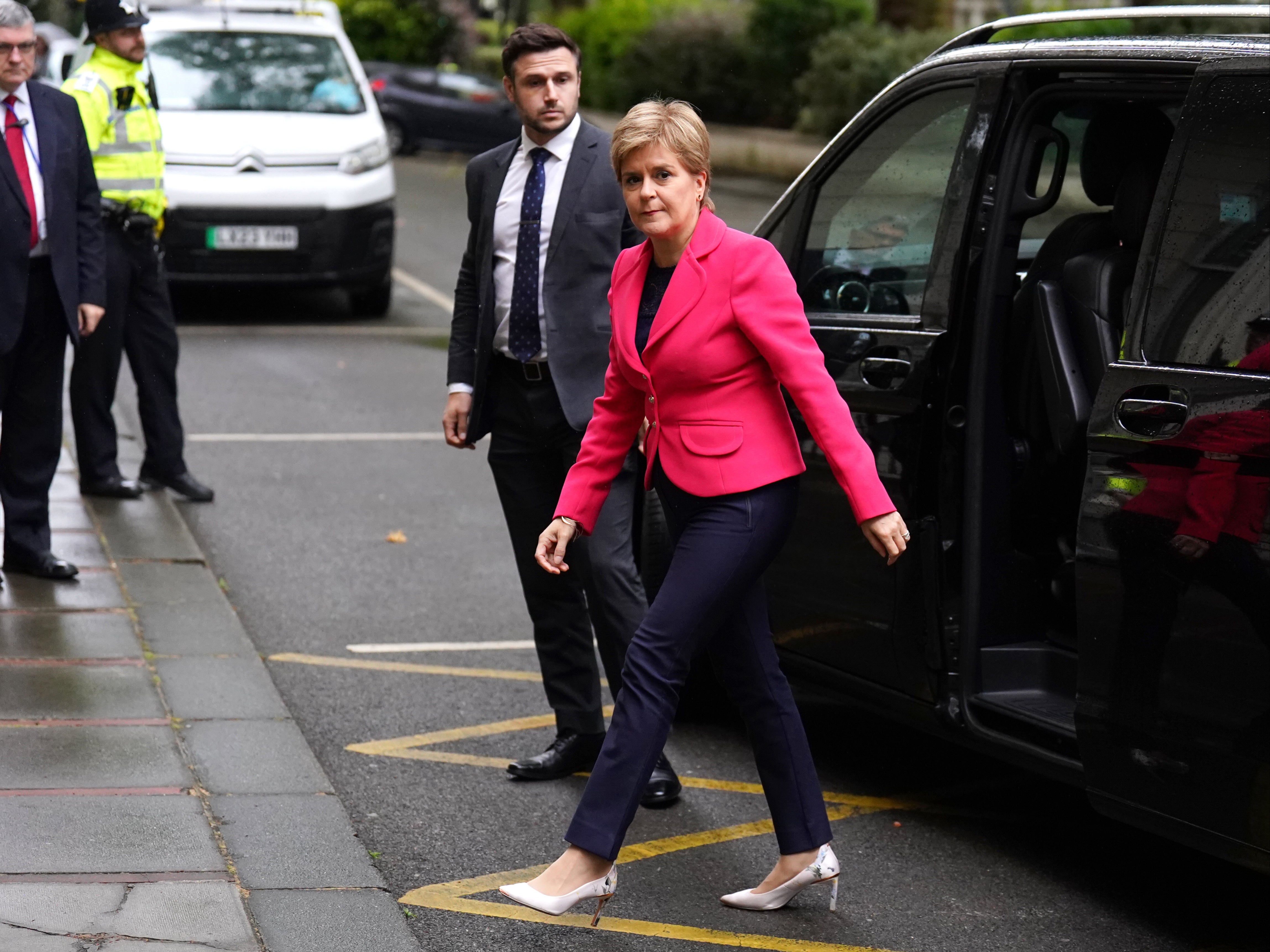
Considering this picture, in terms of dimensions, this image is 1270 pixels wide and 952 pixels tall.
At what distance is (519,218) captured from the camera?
183 inches

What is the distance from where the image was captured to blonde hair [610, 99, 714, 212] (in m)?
3.72

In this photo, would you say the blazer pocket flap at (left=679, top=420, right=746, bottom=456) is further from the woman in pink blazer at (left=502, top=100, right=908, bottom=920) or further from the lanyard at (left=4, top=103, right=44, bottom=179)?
the lanyard at (left=4, top=103, right=44, bottom=179)

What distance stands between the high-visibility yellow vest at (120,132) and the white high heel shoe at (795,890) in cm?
463

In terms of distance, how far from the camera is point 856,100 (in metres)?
25.7

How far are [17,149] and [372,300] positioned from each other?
7.69 meters

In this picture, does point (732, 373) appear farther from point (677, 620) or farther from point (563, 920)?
point (563, 920)

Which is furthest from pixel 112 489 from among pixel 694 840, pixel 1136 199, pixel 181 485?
pixel 1136 199

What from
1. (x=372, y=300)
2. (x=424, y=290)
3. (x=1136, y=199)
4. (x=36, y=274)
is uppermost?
(x=1136, y=199)

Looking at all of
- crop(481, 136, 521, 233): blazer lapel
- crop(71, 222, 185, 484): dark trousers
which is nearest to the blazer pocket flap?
crop(481, 136, 521, 233): blazer lapel

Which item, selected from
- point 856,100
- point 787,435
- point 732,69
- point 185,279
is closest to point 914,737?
point 787,435

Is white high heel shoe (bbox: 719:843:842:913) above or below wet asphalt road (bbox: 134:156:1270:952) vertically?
above

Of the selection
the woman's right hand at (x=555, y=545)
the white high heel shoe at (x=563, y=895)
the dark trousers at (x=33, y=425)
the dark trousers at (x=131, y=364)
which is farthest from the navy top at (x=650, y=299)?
the dark trousers at (x=131, y=364)

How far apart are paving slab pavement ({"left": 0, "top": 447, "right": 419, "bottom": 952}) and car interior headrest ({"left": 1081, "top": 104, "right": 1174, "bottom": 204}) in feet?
7.97

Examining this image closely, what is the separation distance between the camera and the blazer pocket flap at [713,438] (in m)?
3.75
